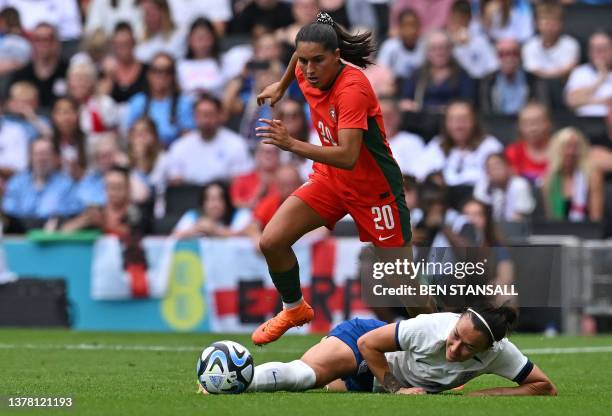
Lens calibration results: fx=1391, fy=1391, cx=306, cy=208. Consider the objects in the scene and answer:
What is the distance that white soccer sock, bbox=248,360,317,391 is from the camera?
8.49 metres

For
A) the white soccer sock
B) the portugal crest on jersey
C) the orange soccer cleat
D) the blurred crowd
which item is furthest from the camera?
the blurred crowd

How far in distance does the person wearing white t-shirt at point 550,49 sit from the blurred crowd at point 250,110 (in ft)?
0.08

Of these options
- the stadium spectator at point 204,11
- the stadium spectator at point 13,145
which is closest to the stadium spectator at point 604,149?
the stadium spectator at point 204,11

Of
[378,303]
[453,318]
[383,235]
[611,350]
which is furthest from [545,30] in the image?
[453,318]

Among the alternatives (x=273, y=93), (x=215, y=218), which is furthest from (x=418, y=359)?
(x=215, y=218)

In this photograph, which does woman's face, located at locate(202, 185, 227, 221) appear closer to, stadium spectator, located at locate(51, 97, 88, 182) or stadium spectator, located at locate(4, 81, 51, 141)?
stadium spectator, located at locate(51, 97, 88, 182)

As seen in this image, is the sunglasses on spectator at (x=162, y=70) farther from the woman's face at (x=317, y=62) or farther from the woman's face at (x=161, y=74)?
the woman's face at (x=317, y=62)

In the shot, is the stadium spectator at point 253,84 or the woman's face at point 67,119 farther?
the woman's face at point 67,119

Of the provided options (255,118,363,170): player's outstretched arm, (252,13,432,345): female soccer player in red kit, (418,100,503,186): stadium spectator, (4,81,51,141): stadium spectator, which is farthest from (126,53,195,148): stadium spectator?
(255,118,363,170): player's outstretched arm

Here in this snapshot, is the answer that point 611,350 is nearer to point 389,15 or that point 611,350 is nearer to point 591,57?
point 591,57

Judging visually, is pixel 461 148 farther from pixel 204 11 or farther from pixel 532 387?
pixel 532 387

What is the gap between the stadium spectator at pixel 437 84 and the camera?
653 inches

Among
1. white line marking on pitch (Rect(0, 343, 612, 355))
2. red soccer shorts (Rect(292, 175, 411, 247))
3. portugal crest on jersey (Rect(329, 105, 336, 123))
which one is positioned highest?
portugal crest on jersey (Rect(329, 105, 336, 123))

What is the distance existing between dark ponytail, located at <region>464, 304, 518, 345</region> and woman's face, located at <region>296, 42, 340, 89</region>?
2142 millimetres
